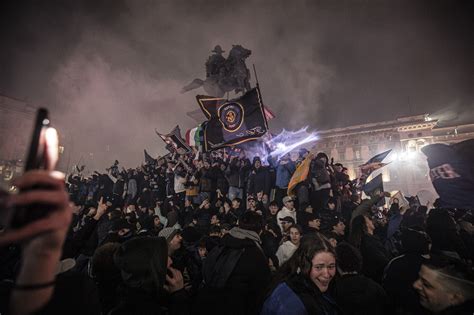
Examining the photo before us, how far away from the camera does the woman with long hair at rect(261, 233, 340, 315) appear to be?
7.89ft

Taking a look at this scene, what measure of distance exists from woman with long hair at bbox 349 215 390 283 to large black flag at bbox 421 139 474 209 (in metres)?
1.49

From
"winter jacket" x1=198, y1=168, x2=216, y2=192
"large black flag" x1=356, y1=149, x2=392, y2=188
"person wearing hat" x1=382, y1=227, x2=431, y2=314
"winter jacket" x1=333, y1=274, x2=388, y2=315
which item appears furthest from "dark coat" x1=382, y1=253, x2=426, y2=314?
"large black flag" x1=356, y1=149, x2=392, y2=188

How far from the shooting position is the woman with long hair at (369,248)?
430cm

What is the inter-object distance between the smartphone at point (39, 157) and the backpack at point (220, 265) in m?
2.95

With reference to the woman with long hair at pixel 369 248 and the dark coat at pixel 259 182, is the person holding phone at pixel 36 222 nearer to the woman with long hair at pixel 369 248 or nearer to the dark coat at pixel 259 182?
the woman with long hair at pixel 369 248

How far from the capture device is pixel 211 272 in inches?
142

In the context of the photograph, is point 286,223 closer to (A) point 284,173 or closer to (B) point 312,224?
(B) point 312,224

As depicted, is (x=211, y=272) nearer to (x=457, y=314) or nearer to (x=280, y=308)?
(x=280, y=308)

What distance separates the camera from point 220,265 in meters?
3.59

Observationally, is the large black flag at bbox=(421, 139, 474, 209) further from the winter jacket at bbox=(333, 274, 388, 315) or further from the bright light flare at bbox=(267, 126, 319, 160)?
the bright light flare at bbox=(267, 126, 319, 160)

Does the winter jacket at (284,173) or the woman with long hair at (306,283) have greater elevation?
the winter jacket at (284,173)

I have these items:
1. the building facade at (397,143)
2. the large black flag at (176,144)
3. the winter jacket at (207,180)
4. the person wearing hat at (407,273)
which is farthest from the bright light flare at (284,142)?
the building facade at (397,143)

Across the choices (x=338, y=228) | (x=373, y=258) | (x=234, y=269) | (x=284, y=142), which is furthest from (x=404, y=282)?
(x=284, y=142)

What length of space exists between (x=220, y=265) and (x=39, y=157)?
10.0 feet
